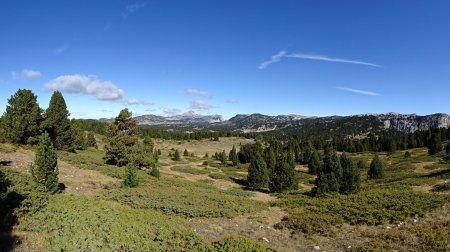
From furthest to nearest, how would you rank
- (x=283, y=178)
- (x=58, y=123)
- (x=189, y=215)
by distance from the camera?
(x=58, y=123), (x=283, y=178), (x=189, y=215)

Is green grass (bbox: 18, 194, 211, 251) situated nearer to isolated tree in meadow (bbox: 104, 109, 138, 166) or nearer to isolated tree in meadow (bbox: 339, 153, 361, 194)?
isolated tree in meadow (bbox: 339, 153, 361, 194)

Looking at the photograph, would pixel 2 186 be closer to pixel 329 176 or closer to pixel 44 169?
pixel 44 169

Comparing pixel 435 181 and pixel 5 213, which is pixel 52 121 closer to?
pixel 5 213

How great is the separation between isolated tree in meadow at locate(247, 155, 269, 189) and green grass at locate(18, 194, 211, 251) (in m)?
28.4

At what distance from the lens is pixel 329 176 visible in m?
37.8

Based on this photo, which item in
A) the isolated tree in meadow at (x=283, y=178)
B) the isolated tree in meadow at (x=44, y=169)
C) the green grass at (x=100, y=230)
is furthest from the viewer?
the isolated tree in meadow at (x=283, y=178)

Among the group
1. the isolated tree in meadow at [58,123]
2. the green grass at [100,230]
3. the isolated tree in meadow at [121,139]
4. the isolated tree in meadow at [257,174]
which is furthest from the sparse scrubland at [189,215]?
the isolated tree in meadow at [58,123]

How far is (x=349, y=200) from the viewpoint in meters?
29.6

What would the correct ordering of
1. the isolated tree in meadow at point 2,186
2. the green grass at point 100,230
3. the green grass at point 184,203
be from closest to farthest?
1. the green grass at point 100,230
2. the isolated tree in meadow at point 2,186
3. the green grass at point 184,203

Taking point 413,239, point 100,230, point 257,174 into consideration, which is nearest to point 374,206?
point 413,239

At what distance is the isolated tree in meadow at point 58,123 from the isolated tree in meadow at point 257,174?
30616mm

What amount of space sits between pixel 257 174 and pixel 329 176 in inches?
456

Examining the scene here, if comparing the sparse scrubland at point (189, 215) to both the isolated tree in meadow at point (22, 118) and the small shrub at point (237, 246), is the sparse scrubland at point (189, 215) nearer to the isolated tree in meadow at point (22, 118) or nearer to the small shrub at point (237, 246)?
the small shrub at point (237, 246)

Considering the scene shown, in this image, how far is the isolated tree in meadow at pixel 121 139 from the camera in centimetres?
4619
